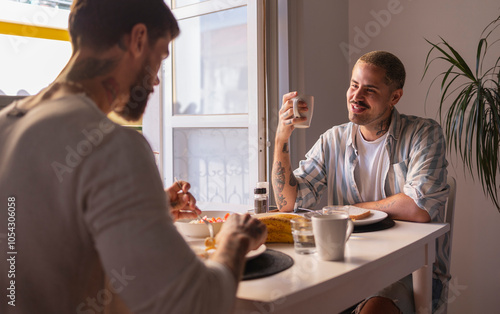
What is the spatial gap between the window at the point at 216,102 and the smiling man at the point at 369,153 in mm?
690

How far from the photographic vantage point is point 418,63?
296 centimetres

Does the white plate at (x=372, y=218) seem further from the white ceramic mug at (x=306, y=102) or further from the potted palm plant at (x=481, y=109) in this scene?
the potted palm plant at (x=481, y=109)

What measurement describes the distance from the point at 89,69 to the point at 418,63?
2.53 m

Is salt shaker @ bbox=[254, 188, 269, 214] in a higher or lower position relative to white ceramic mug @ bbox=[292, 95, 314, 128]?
lower

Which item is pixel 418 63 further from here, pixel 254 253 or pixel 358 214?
pixel 254 253

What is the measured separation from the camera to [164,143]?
324 centimetres

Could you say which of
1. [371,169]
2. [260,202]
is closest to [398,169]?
[371,169]

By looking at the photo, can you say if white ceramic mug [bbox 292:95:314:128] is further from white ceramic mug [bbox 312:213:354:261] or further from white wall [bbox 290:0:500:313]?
white wall [bbox 290:0:500:313]

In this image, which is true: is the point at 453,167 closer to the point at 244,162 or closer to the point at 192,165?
the point at 244,162

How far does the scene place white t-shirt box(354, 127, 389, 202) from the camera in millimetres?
1996

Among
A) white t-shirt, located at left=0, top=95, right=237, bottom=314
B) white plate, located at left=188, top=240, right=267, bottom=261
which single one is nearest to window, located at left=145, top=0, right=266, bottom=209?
white plate, located at left=188, top=240, right=267, bottom=261

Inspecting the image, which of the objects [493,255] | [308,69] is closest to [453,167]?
[493,255]

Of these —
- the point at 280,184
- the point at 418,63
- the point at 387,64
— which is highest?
the point at 418,63

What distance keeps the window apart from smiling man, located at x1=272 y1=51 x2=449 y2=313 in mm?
690
